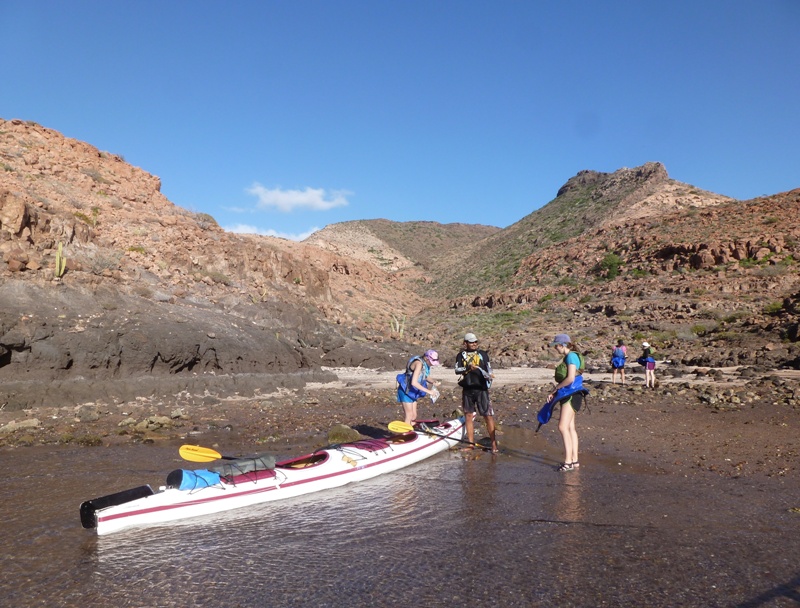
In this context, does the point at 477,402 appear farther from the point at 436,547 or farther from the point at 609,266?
the point at 609,266

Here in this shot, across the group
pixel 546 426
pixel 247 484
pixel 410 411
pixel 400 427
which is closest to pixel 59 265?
pixel 410 411

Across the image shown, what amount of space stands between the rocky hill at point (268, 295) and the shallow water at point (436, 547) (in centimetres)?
763

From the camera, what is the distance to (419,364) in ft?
31.4

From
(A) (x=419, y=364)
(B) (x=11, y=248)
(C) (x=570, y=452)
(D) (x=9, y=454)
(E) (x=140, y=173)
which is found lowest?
(D) (x=9, y=454)

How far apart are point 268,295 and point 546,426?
16997 millimetres

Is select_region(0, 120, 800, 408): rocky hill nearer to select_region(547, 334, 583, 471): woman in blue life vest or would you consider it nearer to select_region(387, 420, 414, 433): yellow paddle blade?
select_region(387, 420, 414, 433): yellow paddle blade

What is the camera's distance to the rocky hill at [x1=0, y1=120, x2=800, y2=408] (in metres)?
15.0

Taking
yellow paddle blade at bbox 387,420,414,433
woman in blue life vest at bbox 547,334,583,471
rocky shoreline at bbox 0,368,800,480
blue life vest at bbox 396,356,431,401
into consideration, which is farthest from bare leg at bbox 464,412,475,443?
woman in blue life vest at bbox 547,334,583,471

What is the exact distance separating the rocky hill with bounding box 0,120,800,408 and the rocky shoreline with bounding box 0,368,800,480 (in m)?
1.69

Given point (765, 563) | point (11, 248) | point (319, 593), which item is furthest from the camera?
point (11, 248)

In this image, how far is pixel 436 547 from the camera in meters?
5.48

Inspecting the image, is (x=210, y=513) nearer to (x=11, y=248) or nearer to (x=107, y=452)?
(x=107, y=452)

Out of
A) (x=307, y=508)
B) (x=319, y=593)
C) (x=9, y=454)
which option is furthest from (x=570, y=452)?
(x=9, y=454)

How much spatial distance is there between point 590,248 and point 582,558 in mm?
46792
